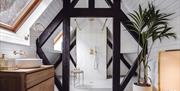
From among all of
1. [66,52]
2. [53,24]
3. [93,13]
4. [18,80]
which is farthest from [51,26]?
[18,80]

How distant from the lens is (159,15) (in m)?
3.06

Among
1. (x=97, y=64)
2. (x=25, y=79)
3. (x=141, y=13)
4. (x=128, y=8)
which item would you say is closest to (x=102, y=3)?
(x=128, y=8)

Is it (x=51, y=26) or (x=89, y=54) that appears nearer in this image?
(x=51, y=26)

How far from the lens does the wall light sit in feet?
8.24

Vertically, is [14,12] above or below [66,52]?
above

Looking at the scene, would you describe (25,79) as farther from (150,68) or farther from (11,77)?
(150,68)

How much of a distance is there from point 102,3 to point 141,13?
2207mm

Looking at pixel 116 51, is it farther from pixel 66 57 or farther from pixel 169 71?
pixel 169 71

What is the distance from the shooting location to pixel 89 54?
7547 mm

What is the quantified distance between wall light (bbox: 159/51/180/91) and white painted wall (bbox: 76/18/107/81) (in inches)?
178

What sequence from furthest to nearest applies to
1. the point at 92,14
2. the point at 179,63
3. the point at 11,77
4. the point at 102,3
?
1. the point at 102,3
2. the point at 92,14
3. the point at 179,63
4. the point at 11,77

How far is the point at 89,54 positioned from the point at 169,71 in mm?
4940

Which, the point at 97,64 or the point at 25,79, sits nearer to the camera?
the point at 25,79

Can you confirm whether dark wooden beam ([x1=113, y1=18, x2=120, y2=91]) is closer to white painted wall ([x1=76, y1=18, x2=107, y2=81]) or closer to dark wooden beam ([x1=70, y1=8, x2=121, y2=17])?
dark wooden beam ([x1=70, y1=8, x2=121, y2=17])
